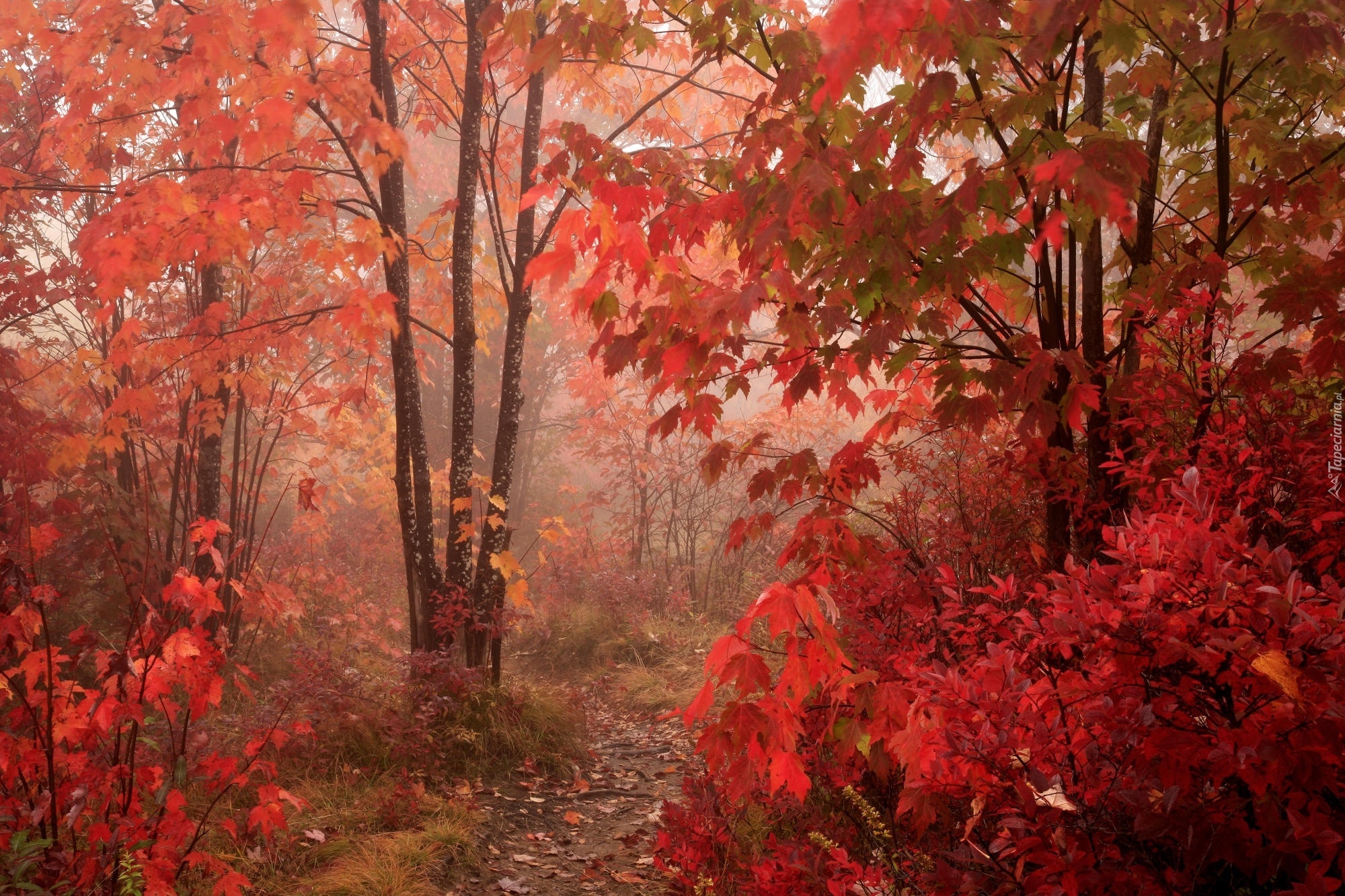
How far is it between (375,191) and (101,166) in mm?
4379

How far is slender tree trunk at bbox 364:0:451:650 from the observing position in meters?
5.77

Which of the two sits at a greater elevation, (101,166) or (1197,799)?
(101,166)

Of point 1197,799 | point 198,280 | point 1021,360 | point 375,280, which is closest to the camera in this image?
point 1197,799

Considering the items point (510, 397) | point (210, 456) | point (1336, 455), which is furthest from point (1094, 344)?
point (210, 456)

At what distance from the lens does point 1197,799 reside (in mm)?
1696

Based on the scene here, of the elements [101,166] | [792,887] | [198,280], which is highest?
[101,166]

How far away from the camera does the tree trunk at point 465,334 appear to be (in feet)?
19.0

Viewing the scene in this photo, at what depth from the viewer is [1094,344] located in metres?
3.54

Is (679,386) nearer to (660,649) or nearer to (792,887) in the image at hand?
(792,887)

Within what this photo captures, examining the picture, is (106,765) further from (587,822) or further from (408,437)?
(408,437)

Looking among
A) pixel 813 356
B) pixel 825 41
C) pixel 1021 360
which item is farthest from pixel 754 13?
pixel 1021 360

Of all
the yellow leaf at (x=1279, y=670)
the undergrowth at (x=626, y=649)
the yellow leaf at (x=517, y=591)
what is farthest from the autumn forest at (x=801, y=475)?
the undergrowth at (x=626, y=649)

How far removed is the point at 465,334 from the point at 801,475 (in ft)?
11.2

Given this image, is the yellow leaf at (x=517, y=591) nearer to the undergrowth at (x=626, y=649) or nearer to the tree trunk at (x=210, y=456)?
the undergrowth at (x=626, y=649)
